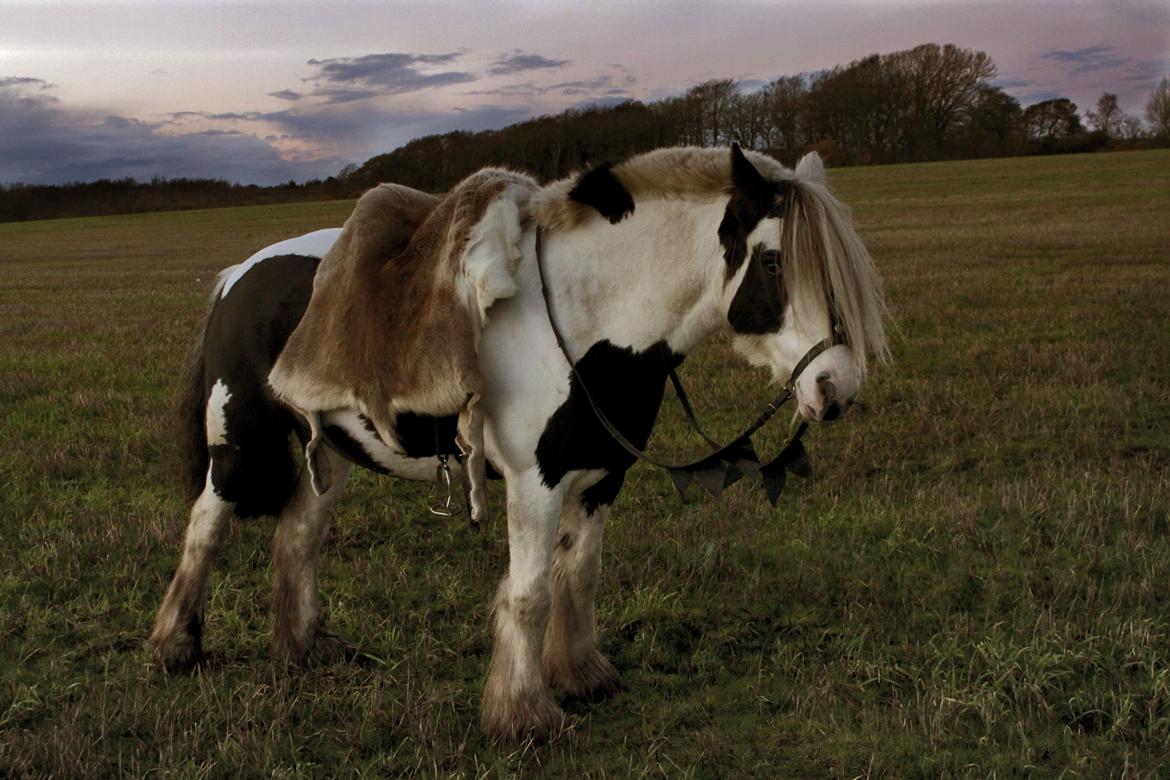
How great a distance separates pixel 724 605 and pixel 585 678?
1067 mm

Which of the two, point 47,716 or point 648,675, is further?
point 648,675

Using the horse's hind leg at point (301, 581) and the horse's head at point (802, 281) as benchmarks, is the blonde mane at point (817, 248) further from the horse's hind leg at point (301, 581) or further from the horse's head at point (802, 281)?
the horse's hind leg at point (301, 581)

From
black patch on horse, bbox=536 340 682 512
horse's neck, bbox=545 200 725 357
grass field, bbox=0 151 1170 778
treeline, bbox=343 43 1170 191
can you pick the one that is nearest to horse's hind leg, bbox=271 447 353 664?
grass field, bbox=0 151 1170 778

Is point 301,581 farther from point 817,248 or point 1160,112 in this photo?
point 1160,112

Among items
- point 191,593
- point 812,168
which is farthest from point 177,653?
point 812,168

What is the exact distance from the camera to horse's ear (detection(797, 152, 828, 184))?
10.4 ft

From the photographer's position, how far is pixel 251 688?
390 cm

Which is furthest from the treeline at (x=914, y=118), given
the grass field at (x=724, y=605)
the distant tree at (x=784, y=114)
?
the grass field at (x=724, y=605)

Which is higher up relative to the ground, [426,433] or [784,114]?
[784,114]

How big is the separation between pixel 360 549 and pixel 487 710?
2209 mm

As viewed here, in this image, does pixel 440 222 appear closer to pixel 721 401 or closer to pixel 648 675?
pixel 648 675

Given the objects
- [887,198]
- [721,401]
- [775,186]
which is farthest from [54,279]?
[887,198]

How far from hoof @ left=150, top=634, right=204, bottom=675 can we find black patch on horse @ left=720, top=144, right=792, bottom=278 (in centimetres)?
294

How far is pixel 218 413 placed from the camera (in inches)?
159
